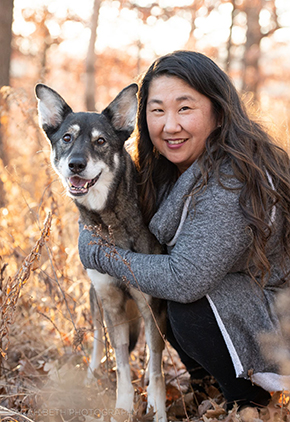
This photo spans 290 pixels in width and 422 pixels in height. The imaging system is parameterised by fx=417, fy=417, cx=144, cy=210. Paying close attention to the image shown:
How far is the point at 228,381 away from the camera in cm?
244

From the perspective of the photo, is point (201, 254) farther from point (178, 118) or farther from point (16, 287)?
point (16, 287)

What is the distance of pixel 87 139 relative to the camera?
263cm

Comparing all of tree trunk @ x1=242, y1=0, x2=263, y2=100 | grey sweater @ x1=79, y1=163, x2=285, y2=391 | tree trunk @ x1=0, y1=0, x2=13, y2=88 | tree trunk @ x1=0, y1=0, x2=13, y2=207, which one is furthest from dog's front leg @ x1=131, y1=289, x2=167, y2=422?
tree trunk @ x1=242, y1=0, x2=263, y2=100

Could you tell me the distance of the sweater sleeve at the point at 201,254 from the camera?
215 cm

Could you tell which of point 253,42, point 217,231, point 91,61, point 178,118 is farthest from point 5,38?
point 253,42

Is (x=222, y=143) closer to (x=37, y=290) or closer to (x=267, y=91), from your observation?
(x=37, y=290)

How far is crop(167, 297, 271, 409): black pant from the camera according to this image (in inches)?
92.9

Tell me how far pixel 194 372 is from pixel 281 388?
0.82m

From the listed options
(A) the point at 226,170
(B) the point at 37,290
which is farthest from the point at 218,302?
(B) the point at 37,290

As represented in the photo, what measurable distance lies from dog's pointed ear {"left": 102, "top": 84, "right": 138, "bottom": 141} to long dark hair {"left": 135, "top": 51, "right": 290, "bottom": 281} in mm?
158

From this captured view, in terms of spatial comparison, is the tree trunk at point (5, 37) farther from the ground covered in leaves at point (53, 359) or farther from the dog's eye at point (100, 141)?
the dog's eye at point (100, 141)

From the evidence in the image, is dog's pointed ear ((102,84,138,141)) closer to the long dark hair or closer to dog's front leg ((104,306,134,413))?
the long dark hair

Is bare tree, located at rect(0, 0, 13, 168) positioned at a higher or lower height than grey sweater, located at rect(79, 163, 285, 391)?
higher

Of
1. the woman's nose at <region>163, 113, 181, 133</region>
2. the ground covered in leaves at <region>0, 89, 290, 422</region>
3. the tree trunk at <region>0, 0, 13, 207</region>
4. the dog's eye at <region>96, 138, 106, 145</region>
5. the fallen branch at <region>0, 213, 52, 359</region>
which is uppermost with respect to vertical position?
the tree trunk at <region>0, 0, 13, 207</region>
